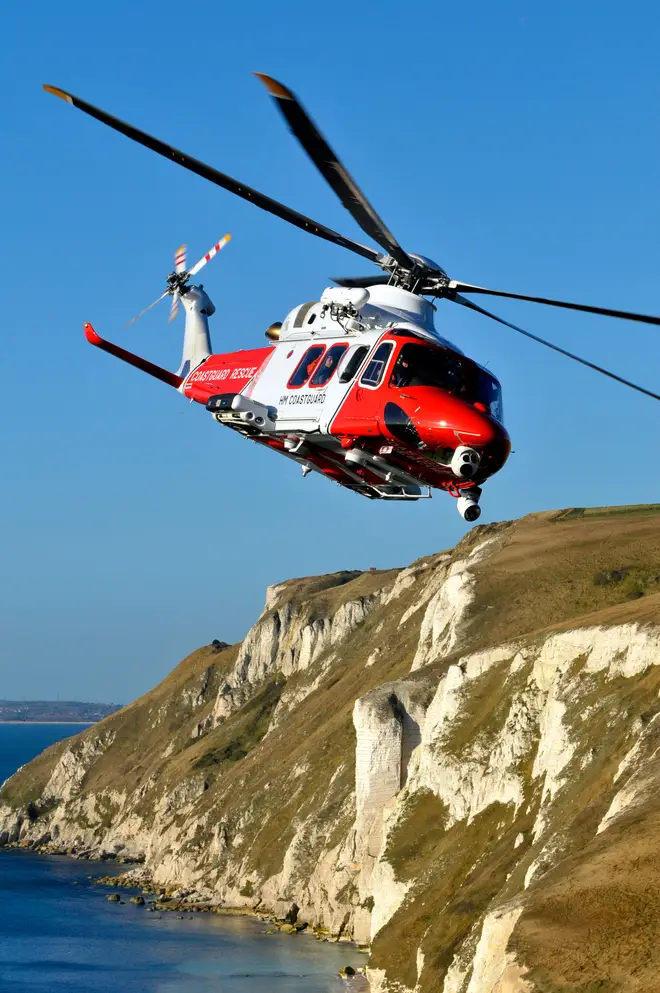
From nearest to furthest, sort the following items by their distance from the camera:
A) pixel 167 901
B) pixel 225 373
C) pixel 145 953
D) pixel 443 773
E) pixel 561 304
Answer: pixel 561 304
pixel 225 373
pixel 443 773
pixel 145 953
pixel 167 901

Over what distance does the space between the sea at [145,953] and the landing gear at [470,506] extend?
51559mm

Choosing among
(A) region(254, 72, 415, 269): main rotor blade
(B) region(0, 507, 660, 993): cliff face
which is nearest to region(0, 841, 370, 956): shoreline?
(B) region(0, 507, 660, 993): cliff face

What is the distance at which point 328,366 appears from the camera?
35.9m

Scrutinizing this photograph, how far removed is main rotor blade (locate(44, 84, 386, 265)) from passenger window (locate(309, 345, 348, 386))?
3462 mm

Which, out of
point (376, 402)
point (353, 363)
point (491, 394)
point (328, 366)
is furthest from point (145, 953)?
point (491, 394)

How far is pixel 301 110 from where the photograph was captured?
2712 centimetres

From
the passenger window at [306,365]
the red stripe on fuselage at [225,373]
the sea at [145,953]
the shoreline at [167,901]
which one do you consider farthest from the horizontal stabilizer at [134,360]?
the shoreline at [167,901]

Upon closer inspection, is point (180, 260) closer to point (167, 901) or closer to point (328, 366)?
point (328, 366)

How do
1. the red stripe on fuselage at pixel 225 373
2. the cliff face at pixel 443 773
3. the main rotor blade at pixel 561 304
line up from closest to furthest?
the main rotor blade at pixel 561 304 < the red stripe on fuselage at pixel 225 373 < the cliff face at pixel 443 773

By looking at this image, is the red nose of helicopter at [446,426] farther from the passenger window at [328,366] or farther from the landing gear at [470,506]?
the passenger window at [328,366]

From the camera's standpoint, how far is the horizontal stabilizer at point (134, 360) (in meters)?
43.5

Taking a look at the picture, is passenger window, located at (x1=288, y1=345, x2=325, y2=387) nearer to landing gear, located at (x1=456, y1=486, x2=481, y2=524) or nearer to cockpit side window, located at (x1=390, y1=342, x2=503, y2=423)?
cockpit side window, located at (x1=390, y1=342, x2=503, y2=423)

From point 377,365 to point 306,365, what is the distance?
306 centimetres

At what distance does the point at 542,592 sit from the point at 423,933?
34.0 metres
